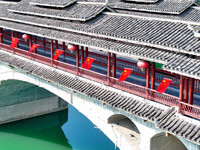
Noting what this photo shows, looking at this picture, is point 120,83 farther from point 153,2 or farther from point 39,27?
point 153,2

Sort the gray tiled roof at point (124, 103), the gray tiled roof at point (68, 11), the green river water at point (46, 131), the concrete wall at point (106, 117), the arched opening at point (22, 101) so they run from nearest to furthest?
the gray tiled roof at point (124, 103) → the concrete wall at point (106, 117) → the gray tiled roof at point (68, 11) → the green river water at point (46, 131) → the arched opening at point (22, 101)

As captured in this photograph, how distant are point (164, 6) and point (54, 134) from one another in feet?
47.3

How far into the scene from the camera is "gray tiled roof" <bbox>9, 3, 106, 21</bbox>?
19.4m

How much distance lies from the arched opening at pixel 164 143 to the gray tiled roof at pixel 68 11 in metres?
7.56

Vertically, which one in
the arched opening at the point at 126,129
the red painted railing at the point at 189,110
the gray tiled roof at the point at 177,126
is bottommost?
A: the arched opening at the point at 126,129

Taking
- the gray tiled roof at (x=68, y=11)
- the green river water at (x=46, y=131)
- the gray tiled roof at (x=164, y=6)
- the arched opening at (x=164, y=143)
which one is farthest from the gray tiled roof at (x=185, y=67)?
the gray tiled roof at (x=164, y=6)

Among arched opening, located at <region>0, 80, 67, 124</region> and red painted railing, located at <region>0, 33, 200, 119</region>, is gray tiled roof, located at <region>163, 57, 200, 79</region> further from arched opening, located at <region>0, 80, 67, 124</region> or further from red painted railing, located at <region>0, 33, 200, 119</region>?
arched opening, located at <region>0, 80, 67, 124</region>

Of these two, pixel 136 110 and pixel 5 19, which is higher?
pixel 5 19

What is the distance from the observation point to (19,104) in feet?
97.5

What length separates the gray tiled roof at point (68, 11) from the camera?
19391 mm

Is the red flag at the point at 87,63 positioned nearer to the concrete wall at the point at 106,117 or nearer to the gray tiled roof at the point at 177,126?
the concrete wall at the point at 106,117

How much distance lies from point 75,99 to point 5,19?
32.2ft

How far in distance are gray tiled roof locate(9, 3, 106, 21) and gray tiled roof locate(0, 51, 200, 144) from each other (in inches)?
130

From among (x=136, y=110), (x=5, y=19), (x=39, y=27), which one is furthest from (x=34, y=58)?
(x=136, y=110)
